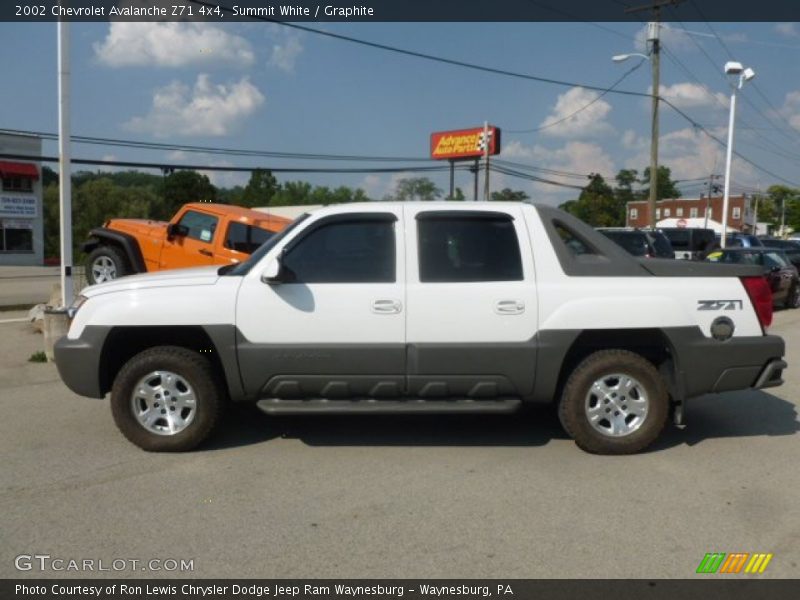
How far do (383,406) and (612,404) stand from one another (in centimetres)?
171

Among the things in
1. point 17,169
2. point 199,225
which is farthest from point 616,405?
point 17,169

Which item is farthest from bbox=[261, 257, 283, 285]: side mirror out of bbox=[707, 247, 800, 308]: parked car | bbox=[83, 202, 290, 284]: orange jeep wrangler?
bbox=[707, 247, 800, 308]: parked car

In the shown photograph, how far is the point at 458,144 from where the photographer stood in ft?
198

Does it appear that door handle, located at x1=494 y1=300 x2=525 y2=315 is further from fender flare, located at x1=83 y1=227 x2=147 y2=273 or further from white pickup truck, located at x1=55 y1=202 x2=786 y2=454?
fender flare, located at x1=83 y1=227 x2=147 y2=273

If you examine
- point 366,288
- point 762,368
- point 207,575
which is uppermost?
point 366,288

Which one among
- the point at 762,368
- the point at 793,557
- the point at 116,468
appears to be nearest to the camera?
the point at 793,557

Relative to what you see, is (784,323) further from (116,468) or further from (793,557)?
(116,468)

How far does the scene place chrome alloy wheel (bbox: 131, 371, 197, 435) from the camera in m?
5.43

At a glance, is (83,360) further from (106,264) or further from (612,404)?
(106,264)

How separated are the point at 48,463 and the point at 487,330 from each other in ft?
10.8

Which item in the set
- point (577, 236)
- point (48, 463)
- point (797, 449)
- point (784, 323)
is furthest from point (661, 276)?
point (784, 323)

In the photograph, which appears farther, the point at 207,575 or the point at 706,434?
the point at 706,434

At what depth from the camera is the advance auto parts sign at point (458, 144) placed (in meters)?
57.3

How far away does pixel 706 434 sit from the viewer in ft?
20.4
